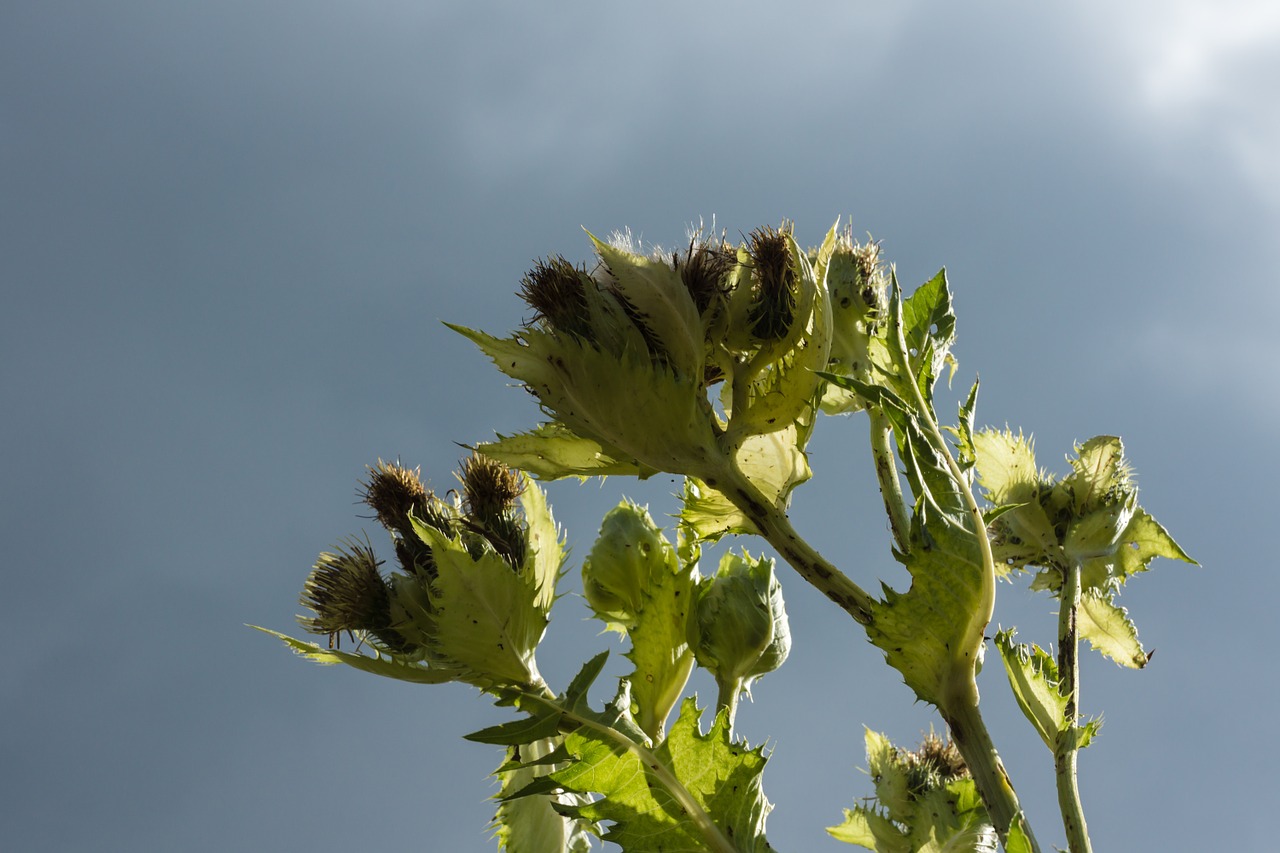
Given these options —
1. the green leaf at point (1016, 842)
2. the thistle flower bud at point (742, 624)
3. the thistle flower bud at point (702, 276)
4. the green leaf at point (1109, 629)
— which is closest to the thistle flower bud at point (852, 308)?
the thistle flower bud at point (702, 276)

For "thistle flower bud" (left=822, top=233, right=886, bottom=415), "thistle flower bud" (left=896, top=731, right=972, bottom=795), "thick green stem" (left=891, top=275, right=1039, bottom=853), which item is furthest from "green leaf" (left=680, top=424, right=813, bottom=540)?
"thistle flower bud" (left=896, top=731, right=972, bottom=795)

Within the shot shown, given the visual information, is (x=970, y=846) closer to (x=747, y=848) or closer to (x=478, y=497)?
(x=747, y=848)

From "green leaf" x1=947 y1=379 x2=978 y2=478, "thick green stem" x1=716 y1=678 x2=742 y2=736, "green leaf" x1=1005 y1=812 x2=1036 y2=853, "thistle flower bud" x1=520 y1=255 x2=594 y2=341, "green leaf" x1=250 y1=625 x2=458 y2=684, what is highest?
"thistle flower bud" x1=520 y1=255 x2=594 y2=341

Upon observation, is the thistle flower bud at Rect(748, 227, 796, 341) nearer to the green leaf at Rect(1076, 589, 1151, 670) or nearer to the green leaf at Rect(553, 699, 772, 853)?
the green leaf at Rect(553, 699, 772, 853)

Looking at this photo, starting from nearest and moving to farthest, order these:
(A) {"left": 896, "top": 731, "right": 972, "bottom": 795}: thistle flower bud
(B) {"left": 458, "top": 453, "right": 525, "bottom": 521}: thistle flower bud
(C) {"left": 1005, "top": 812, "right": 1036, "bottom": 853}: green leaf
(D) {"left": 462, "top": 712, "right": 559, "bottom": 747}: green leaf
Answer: (C) {"left": 1005, "top": 812, "right": 1036, "bottom": 853}: green leaf, (D) {"left": 462, "top": 712, "right": 559, "bottom": 747}: green leaf, (B) {"left": 458, "top": 453, "right": 525, "bottom": 521}: thistle flower bud, (A) {"left": 896, "top": 731, "right": 972, "bottom": 795}: thistle flower bud

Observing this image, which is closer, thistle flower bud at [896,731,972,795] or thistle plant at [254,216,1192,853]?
thistle plant at [254,216,1192,853]

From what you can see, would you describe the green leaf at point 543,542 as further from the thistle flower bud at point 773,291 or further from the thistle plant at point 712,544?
the thistle flower bud at point 773,291

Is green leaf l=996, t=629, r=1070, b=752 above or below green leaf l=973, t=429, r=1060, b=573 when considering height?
below
